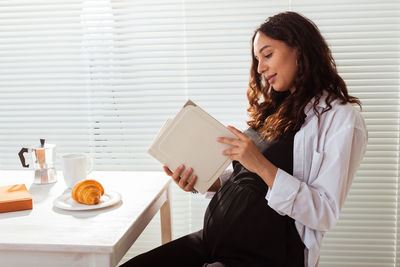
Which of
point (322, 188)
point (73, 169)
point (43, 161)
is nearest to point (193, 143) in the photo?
point (322, 188)

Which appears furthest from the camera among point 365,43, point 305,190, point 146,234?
point 146,234

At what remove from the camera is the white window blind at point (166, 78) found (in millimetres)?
1899

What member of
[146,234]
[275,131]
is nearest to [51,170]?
[146,234]

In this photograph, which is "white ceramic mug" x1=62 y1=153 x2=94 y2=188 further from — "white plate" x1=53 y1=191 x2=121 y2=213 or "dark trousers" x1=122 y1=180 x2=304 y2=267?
"dark trousers" x1=122 y1=180 x2=304 y2=267

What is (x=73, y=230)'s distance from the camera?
1.17m

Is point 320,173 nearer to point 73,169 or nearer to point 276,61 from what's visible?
point 276,61

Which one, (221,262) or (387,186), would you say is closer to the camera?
(221,262)

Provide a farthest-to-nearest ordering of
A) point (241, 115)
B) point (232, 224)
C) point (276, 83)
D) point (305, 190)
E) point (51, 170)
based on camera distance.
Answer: point (241, 115), point (51, 170), point (276, 83), point (232, 224), point (305, 190)

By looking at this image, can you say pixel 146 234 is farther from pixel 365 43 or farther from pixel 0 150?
pixel 365 43

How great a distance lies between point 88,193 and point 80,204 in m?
0.05

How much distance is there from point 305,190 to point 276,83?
40 centimetres

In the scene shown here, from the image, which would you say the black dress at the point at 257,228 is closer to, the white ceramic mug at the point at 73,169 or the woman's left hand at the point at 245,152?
the woman's left hand at the point at 245,152

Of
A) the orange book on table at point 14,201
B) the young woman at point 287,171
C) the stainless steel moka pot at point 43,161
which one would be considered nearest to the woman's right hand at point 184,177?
the young woman at point 287,171

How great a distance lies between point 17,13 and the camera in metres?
2.08
